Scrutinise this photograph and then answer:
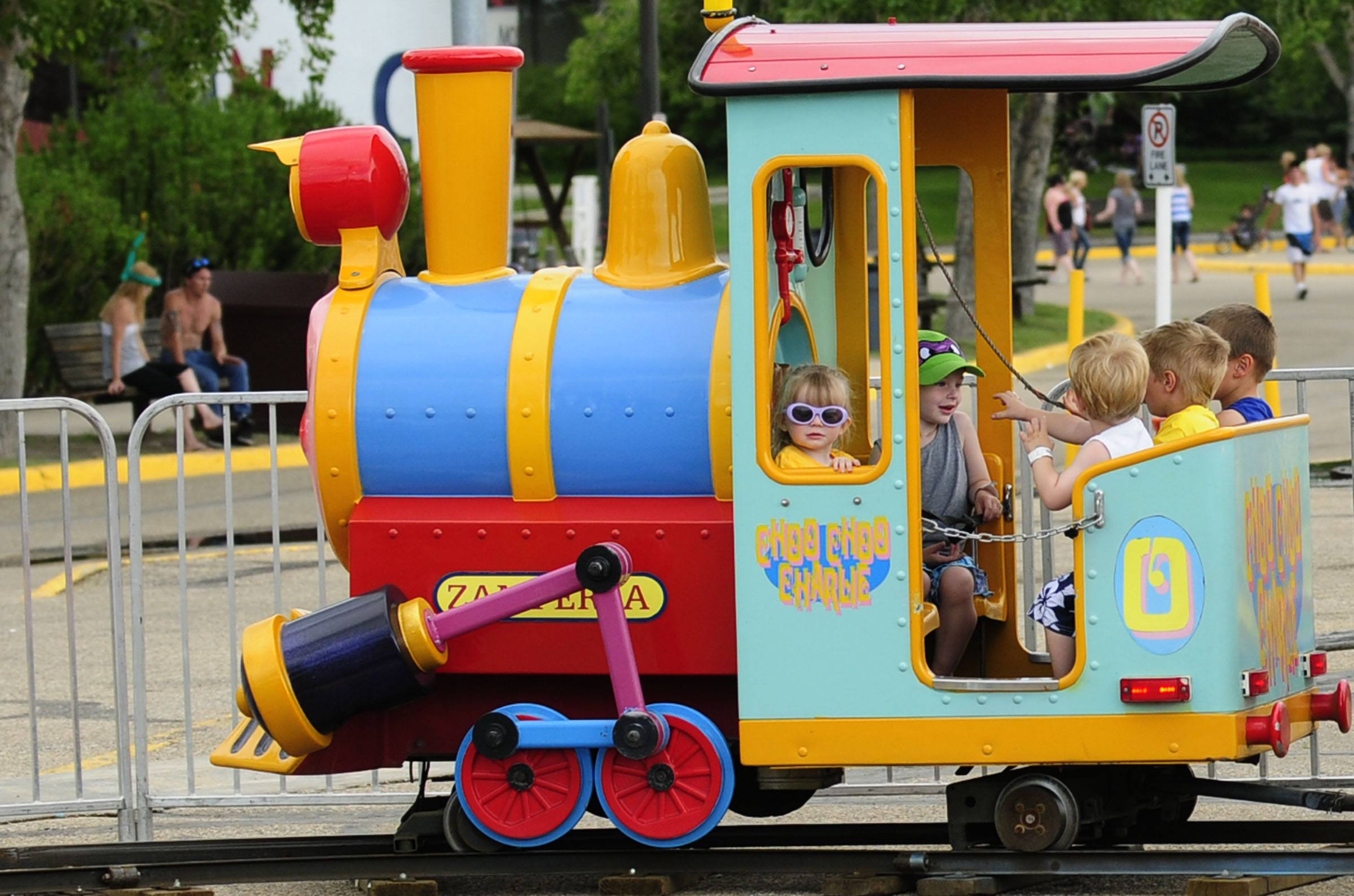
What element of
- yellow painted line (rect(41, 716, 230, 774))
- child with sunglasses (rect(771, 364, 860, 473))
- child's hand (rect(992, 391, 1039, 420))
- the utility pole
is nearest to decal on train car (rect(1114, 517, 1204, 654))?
child's hand (rect(992, 391, 1039, 420))

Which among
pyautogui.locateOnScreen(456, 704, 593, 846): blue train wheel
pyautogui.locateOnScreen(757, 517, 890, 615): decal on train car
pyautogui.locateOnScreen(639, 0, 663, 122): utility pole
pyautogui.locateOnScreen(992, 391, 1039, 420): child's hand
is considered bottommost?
pyautogui.locateOnScreen(456, 704, 593, 846): blue train wheel

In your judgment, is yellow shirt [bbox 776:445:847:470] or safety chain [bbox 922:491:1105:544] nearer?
safety chain [bbox 922:491:1105:544]

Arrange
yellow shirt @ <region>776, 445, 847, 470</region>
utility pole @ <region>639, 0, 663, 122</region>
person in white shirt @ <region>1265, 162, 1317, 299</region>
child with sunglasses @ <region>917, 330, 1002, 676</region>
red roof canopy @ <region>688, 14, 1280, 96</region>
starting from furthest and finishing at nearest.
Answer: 1. person in white shirt @ <region>1265, 162, 1317, 299</region>
2. utility pole @ <region>639, 0, 663, 122</region>
3. child with sunglasses @ <region>917, 330, 1002, 676</region>
4. yellow shirt @ <region>776, 445, 847, 470</region>
5. red roof canopy @ <region>688, 14, 1280, 96</region>

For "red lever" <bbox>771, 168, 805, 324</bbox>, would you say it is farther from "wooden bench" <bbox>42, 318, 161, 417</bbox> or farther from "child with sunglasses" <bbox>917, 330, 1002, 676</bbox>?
"wooden bench" <bbox>42, 318, 161, 417</bbox>

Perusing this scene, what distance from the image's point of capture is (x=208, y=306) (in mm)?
15125

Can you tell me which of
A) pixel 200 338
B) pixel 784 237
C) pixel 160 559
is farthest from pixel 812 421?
pixel 200 338

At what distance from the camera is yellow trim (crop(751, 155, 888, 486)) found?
4.60 metres

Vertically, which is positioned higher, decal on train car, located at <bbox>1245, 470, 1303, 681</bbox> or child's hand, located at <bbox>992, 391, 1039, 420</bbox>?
child's hand, located at <bbox>992, 391, 1039, 420</bbox>

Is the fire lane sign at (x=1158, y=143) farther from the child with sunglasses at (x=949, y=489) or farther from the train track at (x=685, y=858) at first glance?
the train track at (x=685, y=858)

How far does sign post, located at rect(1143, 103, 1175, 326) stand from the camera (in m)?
14.7

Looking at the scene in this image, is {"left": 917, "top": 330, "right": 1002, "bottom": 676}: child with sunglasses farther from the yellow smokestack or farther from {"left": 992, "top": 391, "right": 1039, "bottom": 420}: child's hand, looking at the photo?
the yellow smokestack

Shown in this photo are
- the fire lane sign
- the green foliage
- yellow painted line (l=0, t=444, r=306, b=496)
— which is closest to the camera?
yellow painted line (l=0, t=444, r=306, b=496)

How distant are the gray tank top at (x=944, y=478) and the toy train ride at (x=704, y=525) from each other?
20 centimetres

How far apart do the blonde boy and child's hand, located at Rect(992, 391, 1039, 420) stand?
1.91 feet
